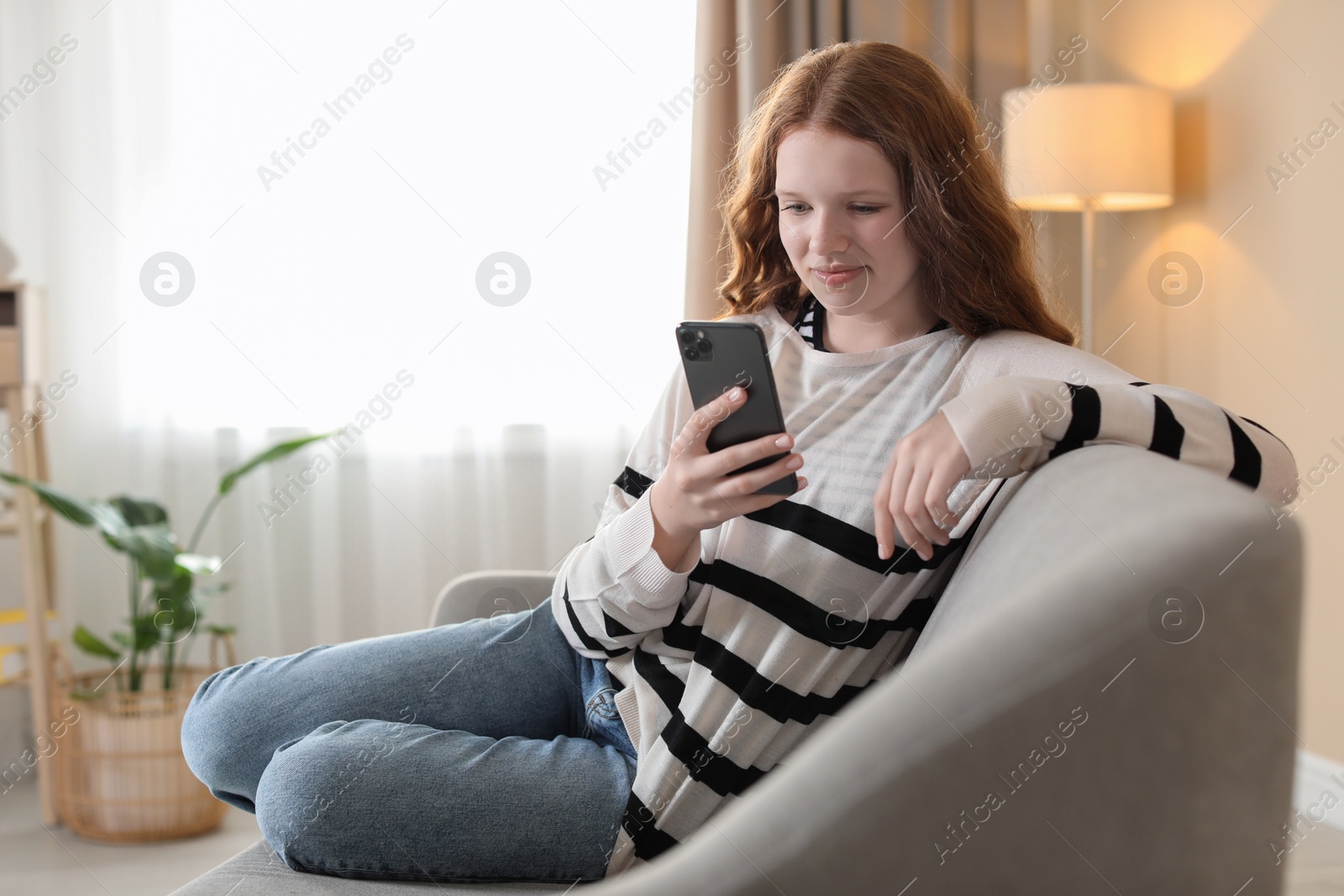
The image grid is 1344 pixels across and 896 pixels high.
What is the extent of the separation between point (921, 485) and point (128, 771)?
5.62 ft

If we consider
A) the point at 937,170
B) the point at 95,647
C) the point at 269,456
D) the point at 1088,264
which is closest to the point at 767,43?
the point at 1088,264

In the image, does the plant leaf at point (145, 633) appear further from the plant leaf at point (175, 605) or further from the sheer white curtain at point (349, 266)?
the sheer white curtain at point (349, 266)

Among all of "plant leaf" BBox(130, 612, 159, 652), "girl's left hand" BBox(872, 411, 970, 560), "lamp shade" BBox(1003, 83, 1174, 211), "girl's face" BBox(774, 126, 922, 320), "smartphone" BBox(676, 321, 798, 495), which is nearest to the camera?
"girl's left hand" BBox(872, 411, 970, 560)

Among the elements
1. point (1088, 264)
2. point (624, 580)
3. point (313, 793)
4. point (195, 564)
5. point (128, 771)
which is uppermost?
point (1088, 264)

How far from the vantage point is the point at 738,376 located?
0.83 meters

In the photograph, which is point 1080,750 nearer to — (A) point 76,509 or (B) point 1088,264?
(A) point 76,509

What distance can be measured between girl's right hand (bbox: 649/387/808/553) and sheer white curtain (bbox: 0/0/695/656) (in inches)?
63.5

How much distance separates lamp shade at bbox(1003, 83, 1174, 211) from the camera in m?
2.04

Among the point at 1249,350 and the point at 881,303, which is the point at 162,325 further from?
the point at 1249,350

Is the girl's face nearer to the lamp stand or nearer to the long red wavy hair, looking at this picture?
the long red wavy hair

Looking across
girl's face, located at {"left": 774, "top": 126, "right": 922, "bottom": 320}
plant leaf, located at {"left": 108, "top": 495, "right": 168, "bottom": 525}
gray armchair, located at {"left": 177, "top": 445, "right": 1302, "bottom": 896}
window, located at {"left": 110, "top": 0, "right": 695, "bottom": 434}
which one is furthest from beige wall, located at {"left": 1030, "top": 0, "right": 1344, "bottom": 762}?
plant leaf, located at {"left": 108, "top": 495, "right": 168, "bottom": 525}

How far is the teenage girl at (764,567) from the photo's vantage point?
2.49 feet

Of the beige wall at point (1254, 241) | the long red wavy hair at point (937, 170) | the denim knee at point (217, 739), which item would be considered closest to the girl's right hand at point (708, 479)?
the long red wavy hair at point (937, 170)

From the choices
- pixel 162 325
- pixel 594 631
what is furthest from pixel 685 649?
pixel 162 325
